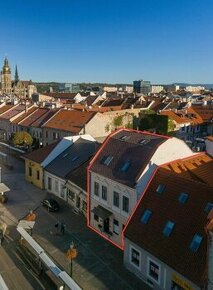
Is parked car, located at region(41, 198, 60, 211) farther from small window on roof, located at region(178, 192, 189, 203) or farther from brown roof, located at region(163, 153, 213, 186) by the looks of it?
small window on roof, located at region(178, 192, 189, 203)

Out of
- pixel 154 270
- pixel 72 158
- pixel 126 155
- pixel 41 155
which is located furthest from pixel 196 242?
pixel 41 155

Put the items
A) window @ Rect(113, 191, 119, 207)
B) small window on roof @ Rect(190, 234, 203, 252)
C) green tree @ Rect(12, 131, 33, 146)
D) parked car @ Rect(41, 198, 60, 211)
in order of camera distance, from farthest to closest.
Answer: green tree @ Rect(12, 131, 33, 146), parked car @ Rect(41, 198, 60, 211), window @ Rect(113, 191, 119, 207), small window on roof @ Rect(190, 234, 203, 252)

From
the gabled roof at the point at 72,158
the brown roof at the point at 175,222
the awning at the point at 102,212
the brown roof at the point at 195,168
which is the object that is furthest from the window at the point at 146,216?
the gabled roof at the point at 72,158

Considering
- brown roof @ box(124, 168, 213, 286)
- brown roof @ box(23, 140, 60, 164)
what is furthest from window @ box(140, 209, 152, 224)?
brown roof @ box(23, 140, 60, 164)

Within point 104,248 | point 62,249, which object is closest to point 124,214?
point 104,248

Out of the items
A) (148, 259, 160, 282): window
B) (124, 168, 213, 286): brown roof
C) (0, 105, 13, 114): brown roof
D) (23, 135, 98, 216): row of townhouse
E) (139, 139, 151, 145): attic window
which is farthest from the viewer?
(0, 105, 13, 114): brown roof

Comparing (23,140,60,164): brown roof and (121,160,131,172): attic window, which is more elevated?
(121,160,131,172): attic window

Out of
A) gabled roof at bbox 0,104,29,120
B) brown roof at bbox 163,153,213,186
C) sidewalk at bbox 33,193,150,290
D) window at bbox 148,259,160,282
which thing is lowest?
sidewalk at bbox 33,193,150,290
